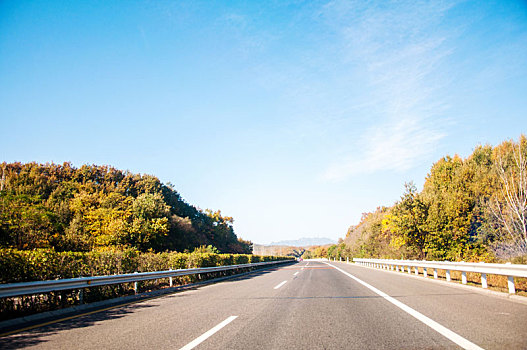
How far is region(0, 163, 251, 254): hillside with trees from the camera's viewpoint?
3250 cm

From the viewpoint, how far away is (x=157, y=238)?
141 feet

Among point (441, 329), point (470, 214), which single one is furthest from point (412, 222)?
point (441, 329)

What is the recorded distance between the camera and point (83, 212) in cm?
4284

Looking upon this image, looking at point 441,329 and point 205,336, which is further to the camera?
point 441,329

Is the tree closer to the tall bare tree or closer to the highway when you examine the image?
the tall bare tree

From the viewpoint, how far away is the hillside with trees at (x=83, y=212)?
3250cm

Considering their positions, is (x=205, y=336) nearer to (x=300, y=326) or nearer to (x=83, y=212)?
(x=300, y=326)

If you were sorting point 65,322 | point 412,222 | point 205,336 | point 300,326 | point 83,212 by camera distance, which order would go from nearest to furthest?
point 205,336
point 300,326
point 65,322
point 412,222
point 83,212

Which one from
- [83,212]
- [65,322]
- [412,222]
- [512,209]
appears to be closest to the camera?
[65,322]

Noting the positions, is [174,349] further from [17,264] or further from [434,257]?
[434,257]

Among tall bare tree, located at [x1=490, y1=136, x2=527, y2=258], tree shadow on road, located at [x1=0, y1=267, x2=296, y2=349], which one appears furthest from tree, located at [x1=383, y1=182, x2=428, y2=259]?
tree shadow on road, located at [x1=0, y1=267, x2=296, y2=349]

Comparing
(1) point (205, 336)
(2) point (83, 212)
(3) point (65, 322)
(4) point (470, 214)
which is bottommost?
(3) point (65, 322)

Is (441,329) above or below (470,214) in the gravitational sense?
below

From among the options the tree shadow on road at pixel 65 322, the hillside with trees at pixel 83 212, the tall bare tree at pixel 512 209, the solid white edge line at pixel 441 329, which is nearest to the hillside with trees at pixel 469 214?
the tall bare tree at pixel 512 209
